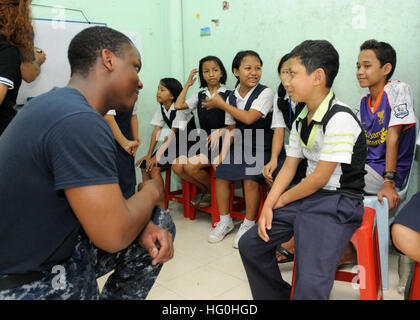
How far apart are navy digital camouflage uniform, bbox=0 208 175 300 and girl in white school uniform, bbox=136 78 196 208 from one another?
180cm

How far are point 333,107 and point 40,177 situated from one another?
3.67 feet

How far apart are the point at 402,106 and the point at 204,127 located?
1.57 metres

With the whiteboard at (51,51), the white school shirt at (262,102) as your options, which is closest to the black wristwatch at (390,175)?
the white school shirt at (262,102)

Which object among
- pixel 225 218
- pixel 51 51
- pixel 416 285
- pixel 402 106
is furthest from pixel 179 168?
pixel 416 285

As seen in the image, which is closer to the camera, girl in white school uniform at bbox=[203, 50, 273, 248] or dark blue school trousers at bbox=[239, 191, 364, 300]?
dark blue school trousers at bbox=[239, 191, 364, 300]

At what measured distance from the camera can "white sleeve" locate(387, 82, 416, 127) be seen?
191cm

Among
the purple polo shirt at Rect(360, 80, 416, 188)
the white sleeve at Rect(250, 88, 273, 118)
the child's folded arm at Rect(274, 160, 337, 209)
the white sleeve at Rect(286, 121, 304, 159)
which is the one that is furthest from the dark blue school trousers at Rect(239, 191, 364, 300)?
the white sleeve at Rect(250, 88, 273, 118)

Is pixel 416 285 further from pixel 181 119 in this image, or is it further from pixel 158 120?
pixel 158 120

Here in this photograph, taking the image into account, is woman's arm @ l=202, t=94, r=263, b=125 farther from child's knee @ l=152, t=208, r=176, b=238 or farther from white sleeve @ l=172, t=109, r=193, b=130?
child's knee @ l=152, t=208, r=176, b=238

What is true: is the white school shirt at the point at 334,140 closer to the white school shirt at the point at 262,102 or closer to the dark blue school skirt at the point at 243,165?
the dark blue school skirt at the point at 243,165

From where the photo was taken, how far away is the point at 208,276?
1.99 meters

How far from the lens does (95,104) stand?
1012 millimetres

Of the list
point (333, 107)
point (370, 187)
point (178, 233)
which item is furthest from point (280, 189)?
point (178, 233)

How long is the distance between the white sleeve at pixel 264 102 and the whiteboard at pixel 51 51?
155cm
